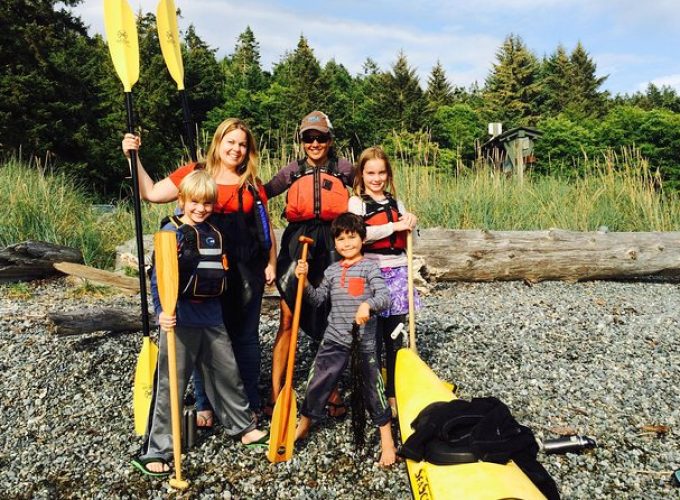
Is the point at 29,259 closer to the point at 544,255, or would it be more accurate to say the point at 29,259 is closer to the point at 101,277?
the point at 101,277

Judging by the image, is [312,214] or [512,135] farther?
[512,135]

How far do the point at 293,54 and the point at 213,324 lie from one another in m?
22.4

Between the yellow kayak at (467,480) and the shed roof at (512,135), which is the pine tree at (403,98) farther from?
the yellow kayak at (467,480)

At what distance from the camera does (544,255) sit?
6836mm

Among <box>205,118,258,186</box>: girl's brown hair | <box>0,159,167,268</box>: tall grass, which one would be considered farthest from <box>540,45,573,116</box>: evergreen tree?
<box>205,118,258,186</box>: girl's brown hair

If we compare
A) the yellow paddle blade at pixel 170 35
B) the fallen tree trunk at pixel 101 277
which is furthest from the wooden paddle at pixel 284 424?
the fallen tree trunk at pixel 101 277

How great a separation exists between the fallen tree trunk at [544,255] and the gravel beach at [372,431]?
3.61 ft

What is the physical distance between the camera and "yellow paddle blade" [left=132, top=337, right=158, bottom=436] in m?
2.97

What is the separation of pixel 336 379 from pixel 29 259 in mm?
4752

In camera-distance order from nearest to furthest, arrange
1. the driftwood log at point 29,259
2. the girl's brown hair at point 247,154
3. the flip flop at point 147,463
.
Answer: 1. the flip flop at point 147,463
2. the girl's brown hair at point 247,154
3. the driftwood log at point 29,259

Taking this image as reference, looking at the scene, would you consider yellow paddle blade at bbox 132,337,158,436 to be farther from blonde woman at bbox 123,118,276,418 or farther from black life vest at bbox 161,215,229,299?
black life vest at bbox 161,215,229,299

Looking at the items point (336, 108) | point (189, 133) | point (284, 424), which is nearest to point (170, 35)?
point (189, 133)

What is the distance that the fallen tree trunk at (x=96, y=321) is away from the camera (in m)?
3.72

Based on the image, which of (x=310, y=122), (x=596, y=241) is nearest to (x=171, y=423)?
(x=310, y=122)
